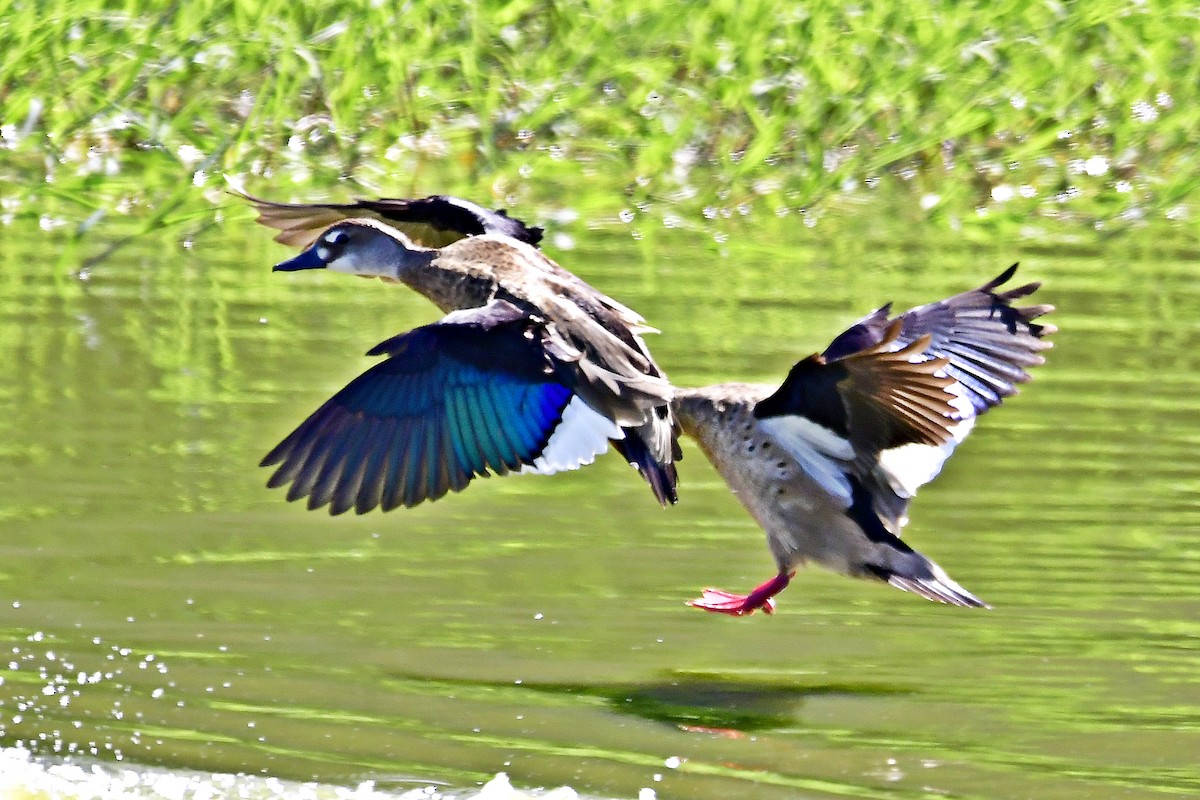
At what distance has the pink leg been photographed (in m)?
5.38

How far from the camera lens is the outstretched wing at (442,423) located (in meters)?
5.04

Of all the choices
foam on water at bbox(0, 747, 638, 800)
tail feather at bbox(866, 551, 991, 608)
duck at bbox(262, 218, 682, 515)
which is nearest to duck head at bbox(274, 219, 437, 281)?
duck at bbox(262, 218, 682, 515)

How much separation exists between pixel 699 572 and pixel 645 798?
1.49 metres

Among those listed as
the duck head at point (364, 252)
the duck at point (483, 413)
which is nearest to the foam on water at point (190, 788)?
the duck at point (483, 413)

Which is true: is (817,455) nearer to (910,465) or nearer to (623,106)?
(910,465)

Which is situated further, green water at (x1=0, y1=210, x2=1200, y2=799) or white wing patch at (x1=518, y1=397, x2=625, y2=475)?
white wing patch at (x1=518, y1=397, x2=625, y2=475)

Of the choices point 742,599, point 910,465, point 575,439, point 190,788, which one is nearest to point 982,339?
point 910,465

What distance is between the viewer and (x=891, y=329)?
15.5ft

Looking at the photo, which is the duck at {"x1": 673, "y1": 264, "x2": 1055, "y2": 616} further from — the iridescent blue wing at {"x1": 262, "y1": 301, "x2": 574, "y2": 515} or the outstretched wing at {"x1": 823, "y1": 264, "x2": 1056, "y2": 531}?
the iridescent blue wing at {"x1": 262, "y1": 301, "x2": 574, "y2": 515}

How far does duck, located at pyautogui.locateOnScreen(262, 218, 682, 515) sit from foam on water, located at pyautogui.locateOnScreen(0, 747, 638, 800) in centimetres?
80

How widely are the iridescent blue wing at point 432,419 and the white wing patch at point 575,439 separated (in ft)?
0.07

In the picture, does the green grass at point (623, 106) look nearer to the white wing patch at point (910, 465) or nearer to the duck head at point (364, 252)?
the duck head at point (364, 252)

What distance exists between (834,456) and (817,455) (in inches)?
1.6

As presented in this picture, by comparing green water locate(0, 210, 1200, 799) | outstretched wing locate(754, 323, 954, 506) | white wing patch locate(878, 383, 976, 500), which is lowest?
green water locate(0, 210, 1200, 799)
